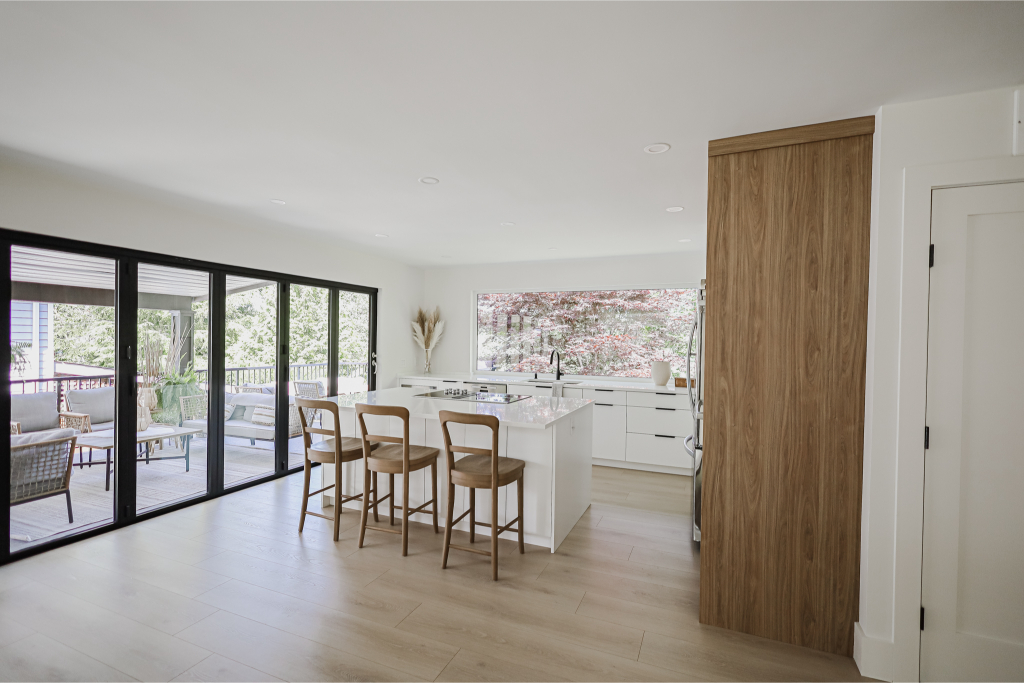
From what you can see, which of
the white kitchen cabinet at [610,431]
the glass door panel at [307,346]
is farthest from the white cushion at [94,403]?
the white kitchen cabinet at [610,431]

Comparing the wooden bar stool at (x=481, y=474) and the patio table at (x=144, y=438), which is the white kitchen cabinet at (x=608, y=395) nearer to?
the wooden bar stool at (x=481, y=474)

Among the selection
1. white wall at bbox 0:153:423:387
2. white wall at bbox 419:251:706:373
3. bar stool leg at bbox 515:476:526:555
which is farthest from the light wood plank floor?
white wall at bbox 419:251:706:373

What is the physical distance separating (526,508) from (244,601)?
171 centimetres

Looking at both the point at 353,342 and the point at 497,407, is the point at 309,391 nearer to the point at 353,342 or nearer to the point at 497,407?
the point at 353,342

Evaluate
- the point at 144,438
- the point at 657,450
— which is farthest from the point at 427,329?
the point at 144,438

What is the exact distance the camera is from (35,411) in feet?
10.4

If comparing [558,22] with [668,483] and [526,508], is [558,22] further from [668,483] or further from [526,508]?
[668,483]

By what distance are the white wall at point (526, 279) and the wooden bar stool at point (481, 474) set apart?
3.51 meters

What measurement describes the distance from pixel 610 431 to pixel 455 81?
4325mm

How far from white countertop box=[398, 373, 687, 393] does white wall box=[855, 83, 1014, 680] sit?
3.12m

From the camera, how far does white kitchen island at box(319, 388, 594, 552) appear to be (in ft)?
10.7

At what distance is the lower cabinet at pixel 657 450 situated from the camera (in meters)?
5.17

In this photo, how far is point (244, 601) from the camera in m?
2.56

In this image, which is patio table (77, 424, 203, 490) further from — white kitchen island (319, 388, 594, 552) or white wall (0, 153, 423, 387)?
white wall (0, 153, 423, 387)
